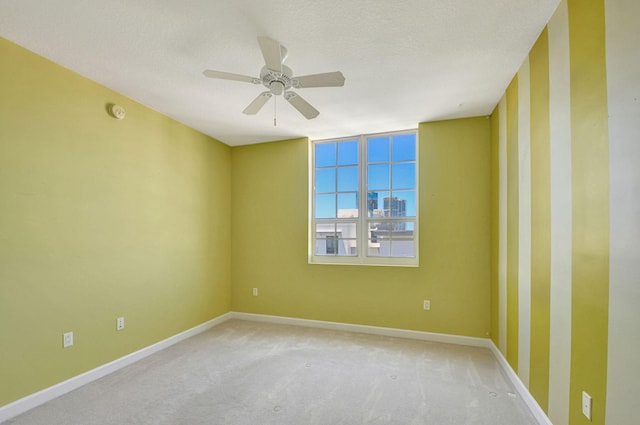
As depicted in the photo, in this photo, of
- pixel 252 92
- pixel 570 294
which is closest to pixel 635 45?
pixel 570 294

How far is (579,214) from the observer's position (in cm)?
147

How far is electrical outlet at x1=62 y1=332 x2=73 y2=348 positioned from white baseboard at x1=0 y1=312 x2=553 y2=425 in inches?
10.7

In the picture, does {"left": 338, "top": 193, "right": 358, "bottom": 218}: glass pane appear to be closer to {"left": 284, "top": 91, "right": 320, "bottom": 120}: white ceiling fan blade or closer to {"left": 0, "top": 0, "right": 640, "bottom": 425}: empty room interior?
{"left": 0, "top": 0, "right": 640, "bottom": 425}: empty room interior

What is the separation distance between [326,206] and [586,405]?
3.06 m

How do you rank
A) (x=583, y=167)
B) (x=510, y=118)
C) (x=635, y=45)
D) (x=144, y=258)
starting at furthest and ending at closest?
(x=144, y=258)
(x=510, y=118)
(x=583, y=167)
(x=635, y=45)

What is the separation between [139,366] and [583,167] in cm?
365

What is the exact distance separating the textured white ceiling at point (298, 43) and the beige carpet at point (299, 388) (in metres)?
2.54

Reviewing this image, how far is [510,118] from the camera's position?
2520 millimetres

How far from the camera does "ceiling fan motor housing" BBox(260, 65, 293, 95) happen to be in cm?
190

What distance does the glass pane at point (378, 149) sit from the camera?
3771mm

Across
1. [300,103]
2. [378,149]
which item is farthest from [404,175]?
[300,103]

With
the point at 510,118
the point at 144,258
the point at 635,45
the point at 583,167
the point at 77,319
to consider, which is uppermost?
the point at 510,118

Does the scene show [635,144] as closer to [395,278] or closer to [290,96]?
[290,96]

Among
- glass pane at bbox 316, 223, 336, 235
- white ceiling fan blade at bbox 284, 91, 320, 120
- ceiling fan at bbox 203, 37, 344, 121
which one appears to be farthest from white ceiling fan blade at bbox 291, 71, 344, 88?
glass pane at bbox 316, 223, 336, 235
